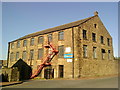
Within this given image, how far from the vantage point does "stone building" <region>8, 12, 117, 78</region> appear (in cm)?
2073

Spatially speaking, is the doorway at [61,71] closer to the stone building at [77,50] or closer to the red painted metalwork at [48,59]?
the stone building at [77,50]

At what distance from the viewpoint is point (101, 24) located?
89.4 ft

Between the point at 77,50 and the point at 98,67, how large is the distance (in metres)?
6.50

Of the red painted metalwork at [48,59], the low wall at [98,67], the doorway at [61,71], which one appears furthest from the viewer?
the red painted metalwork at [48,59]

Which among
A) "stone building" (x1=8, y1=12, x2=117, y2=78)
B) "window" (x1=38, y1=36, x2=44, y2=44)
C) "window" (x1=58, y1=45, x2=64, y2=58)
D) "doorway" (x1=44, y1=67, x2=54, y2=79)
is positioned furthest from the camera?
"window" (x1=38, y1=36, x2=44, y2=44)

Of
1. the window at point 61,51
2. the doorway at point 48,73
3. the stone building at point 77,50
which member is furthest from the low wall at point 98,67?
the doorway at point 48,73

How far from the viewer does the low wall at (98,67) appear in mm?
21375

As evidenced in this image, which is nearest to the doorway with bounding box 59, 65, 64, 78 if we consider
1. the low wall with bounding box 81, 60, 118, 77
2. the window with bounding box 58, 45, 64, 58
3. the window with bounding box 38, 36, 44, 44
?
the window with bounding box 58, 45, 64, 58

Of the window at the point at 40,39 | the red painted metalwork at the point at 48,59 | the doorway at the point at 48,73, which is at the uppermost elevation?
the window at the point at 40,39

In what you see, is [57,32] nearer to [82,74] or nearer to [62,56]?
[62,56]

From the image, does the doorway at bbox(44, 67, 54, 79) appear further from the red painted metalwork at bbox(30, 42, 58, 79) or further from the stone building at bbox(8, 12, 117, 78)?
the red painted metalwork at bbox(30, 42, 58, 79)

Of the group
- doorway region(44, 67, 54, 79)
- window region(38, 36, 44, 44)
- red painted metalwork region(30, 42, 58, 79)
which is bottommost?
doorway region(44, 67, 54, 79)

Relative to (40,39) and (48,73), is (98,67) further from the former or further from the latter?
(40,39)

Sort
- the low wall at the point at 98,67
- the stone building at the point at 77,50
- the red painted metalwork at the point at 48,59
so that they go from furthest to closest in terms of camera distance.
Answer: the red painted metalwork at the point at 48,59 → the low wall at the point at 98,67 → the stone building at the point at 77,50
